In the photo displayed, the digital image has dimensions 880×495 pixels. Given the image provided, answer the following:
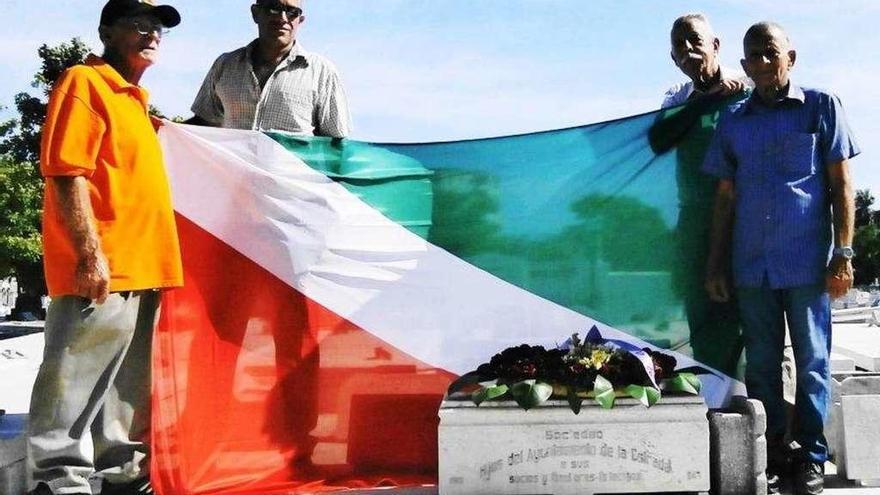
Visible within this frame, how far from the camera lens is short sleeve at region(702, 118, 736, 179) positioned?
13.5ft

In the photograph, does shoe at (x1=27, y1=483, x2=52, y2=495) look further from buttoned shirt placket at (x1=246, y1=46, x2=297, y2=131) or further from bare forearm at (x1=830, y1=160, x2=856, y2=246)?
bare forearm at (x1=830, y1=160, x2=856, y2=246)

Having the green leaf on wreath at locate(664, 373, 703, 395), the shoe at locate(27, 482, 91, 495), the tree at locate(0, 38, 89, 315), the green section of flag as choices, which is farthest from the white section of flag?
the tree at locate(0, 38, 89, 315)

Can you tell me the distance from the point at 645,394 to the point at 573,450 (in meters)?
0.36

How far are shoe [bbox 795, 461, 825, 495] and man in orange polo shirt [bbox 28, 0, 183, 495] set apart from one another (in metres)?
2.80

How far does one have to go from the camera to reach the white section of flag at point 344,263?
432 cm

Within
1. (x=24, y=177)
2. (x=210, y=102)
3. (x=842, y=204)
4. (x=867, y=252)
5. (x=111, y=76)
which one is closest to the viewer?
(x=111, y=76)

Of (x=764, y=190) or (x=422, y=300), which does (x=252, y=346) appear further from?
(x=764, y=190)

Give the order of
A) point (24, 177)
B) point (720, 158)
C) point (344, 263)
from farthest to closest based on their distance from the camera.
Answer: point (24, 177) → point (344, 263) → point (720, 158)

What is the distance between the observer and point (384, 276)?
4.36m

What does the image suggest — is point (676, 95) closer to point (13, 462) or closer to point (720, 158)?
point (720, 158)

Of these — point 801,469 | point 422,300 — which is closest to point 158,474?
point 422,300

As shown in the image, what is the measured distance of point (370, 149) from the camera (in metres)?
4.49

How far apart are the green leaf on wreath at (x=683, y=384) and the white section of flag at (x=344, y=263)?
66 cm

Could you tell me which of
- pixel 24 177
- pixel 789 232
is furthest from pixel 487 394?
pixel 24 177
